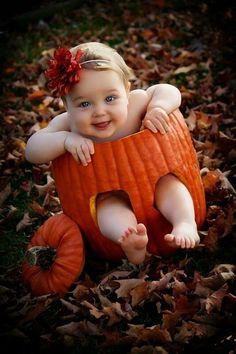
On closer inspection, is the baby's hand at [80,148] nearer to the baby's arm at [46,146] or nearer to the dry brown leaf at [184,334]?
the baby's arm at [46,146]

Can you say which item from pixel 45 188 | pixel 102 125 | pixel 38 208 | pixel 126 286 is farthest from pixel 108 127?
pixel 45 188

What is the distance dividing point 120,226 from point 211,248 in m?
0.55

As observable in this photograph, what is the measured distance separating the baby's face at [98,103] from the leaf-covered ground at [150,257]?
0.76 metres

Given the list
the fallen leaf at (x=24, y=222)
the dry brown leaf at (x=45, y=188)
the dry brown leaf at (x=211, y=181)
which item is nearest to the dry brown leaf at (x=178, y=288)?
the dry brown leaf at (x=211, y=181)

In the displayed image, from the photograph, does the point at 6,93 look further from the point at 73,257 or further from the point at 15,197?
the point at 73,257

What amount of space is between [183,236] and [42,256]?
806 millimetres

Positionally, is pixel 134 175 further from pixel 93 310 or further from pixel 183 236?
pixel 93 310

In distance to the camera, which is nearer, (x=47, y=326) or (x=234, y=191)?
(x=47, y=326)

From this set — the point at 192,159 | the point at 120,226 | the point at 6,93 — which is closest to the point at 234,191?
the point at 192,159

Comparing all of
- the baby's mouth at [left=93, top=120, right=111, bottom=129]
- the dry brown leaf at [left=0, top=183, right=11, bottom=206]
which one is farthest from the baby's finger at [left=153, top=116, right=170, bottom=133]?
the dry brown leaf at [left=0, top=183, right=11, bottom=206]

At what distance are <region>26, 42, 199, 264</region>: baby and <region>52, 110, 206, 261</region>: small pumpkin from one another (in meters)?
0.05

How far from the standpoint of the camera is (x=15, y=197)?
12.4ft

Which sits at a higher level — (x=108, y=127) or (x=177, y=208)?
(x=108, y=127)

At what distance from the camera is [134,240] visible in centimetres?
249
